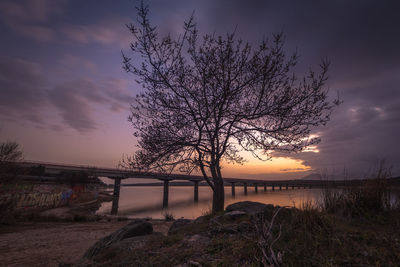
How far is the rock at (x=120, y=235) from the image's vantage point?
6363mm

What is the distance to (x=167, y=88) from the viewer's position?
1038 centimetres

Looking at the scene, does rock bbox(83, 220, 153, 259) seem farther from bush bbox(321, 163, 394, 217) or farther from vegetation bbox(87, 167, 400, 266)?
bush bbox(321, 163, 394, 217)

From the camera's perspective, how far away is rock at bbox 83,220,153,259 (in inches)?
251

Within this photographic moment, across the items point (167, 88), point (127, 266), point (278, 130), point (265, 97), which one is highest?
point (167, 88)

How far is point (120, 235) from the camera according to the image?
23.4 ft

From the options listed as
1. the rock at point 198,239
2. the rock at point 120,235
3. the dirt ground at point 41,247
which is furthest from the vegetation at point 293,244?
the dirt ground at point 41,247

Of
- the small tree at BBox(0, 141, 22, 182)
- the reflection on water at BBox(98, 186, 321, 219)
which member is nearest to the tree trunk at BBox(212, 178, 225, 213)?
the reflection on water at BBox(98, 186, 321, 219)

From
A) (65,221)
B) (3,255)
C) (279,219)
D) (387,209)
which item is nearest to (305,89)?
(387,209)

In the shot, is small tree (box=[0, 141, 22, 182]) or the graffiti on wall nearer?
small tree (box=[0, 141, 22, 182])

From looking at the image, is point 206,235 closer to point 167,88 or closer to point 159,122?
point 159,122

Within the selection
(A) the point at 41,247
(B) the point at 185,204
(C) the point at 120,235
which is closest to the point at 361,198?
(C) the point at 120,235

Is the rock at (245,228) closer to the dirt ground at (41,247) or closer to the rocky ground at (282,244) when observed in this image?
the rocky ground at (282,244)

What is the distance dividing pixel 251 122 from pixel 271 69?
3029 mm

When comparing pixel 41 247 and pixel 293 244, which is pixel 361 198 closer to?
pixel 293 244
